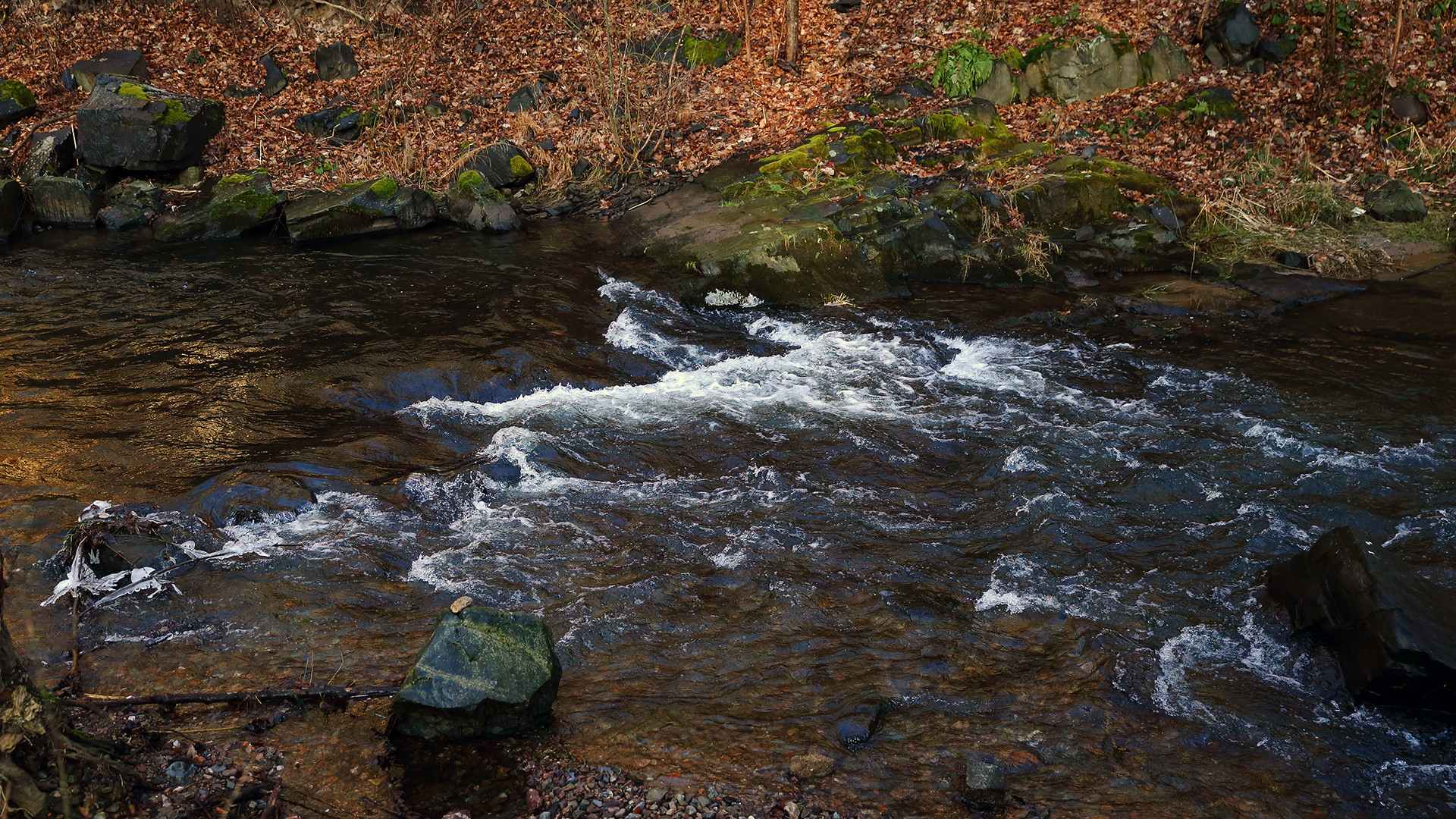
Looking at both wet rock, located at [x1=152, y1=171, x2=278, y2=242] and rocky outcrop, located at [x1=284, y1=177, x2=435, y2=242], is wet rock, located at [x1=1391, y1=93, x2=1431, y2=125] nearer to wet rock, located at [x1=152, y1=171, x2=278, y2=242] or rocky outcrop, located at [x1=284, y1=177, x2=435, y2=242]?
rocky outcrop, located at [x1=284, y1=177, x2=435, y2=242]

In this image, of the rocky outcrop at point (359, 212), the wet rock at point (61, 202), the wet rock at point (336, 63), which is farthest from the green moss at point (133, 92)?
the wet rock at point (336, 63)

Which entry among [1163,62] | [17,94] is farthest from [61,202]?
[1163,62]

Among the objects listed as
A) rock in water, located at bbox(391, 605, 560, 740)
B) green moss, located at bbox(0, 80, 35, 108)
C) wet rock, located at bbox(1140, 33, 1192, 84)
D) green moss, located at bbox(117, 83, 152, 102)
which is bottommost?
rock in water, located at bbox(391, 605, 560, 740)

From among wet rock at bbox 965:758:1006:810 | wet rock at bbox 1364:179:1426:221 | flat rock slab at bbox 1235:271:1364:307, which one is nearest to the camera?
wet rock at bbox 965:758:1006:810

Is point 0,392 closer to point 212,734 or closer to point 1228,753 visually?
point 212,734

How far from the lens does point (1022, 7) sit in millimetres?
17047

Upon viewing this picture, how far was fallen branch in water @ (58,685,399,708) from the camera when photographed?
4.62 m

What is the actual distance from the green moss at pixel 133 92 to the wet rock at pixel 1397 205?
18168mm

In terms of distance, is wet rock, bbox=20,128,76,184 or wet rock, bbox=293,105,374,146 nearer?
wet rock, bbox=20,128,76,184

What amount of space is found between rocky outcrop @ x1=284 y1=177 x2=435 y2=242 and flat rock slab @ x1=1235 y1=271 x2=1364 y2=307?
1164cm

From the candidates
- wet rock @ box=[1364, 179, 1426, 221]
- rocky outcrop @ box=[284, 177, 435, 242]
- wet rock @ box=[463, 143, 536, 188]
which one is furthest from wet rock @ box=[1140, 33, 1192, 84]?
rocky outcrop @ box=[284, 177, 435, 242]

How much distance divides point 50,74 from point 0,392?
11789mm

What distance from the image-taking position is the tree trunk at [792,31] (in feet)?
56.3

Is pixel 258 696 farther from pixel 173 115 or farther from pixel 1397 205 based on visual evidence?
pixel 1397 205
